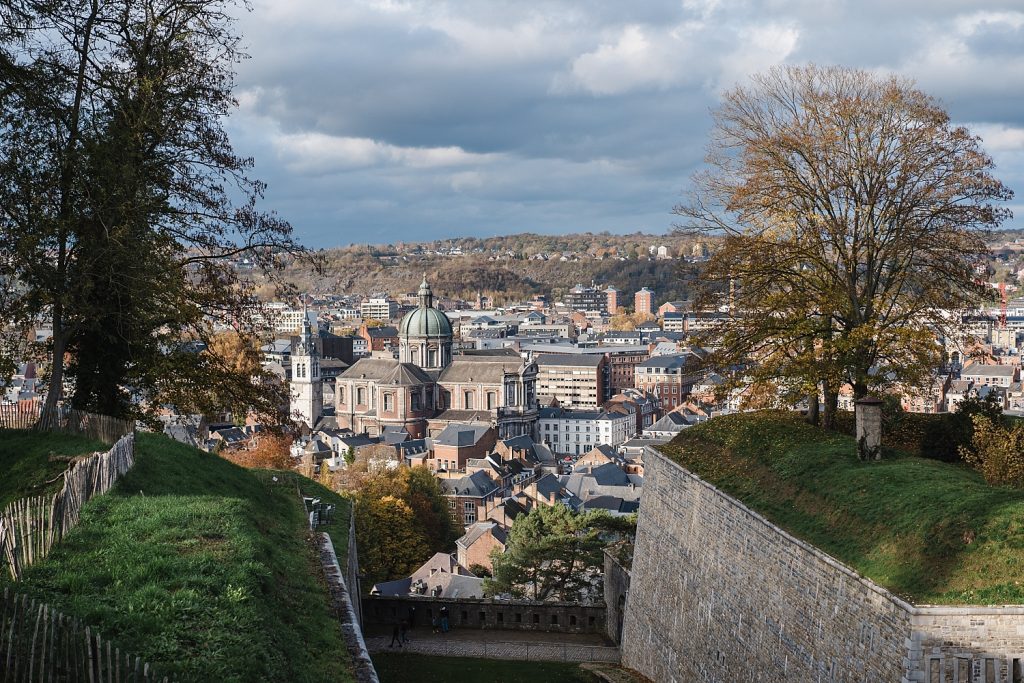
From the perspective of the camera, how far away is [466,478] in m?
68.8

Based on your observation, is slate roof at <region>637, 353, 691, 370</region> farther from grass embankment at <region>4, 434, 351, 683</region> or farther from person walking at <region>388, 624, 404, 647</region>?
grass embankment at <region>4, 434, 351, 683</region>

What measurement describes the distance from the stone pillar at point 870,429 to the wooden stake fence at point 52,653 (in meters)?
10.5

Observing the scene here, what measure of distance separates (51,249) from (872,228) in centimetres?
1245

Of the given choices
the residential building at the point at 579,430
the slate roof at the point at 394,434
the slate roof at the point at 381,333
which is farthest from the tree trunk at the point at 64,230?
the slate roof at the point at 381,333

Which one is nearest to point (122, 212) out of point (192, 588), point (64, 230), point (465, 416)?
point (64, 230)

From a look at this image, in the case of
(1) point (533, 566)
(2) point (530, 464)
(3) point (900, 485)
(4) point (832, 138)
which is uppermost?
(4) point (832, 138)

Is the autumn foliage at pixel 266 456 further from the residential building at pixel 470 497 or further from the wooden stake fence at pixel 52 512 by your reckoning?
the wooden stake fence at pixel 52 512

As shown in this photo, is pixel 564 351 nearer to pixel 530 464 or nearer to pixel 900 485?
pixel 530 464

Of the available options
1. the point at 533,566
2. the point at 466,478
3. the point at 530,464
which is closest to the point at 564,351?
the point at 530,464

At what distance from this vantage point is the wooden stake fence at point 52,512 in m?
8.38

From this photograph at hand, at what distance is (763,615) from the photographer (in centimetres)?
1309

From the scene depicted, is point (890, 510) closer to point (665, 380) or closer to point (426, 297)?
point (426, 297)

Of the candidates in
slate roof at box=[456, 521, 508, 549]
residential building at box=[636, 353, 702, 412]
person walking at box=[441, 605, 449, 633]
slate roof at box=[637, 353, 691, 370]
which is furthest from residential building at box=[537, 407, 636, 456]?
person walking at box=[441, 605, 449, 633]

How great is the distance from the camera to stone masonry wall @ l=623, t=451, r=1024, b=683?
31.1ft
